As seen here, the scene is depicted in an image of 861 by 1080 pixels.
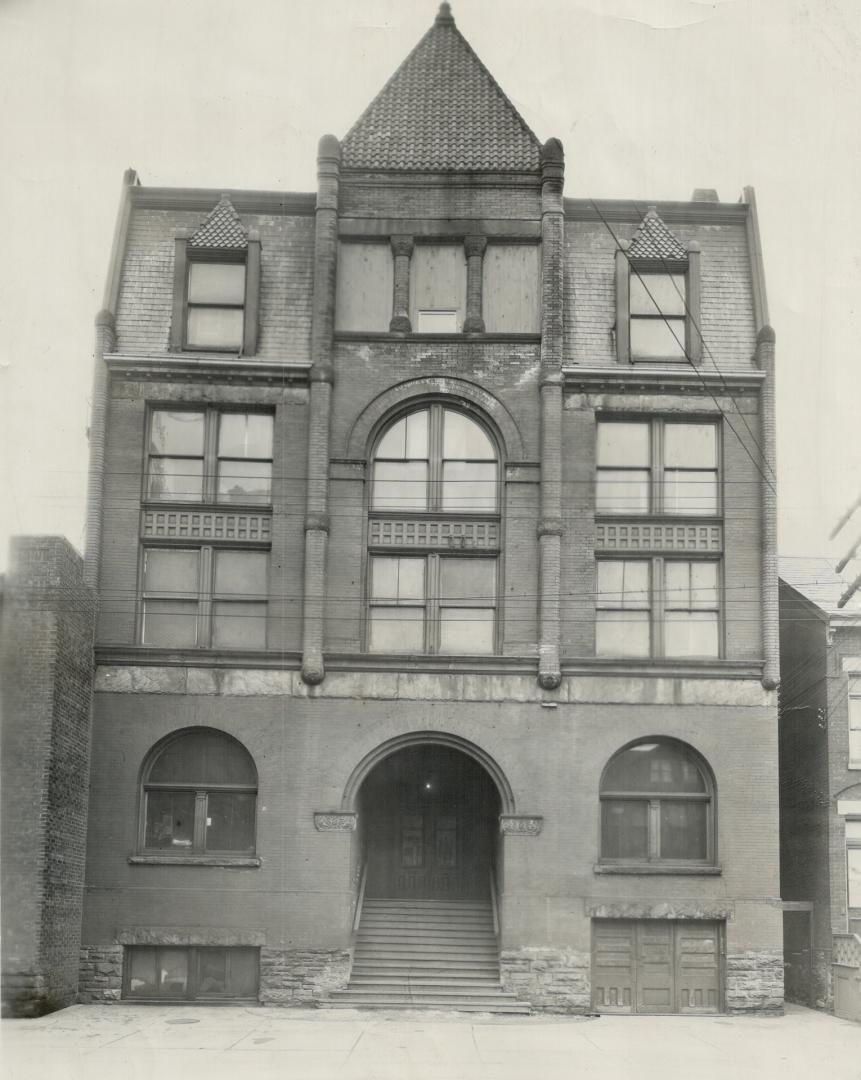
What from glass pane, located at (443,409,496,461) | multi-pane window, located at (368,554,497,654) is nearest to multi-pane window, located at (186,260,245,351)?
glass pane, located at (443,409,496,461)

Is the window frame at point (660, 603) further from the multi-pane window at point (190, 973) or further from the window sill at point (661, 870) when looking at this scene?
the multi-pane window at point (190, 973)

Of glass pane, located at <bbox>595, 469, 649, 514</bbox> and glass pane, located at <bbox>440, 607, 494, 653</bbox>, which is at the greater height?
glass pane, located at <bbox>595, 469, 649, 514</bbox>

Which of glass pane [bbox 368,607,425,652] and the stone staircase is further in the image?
glass pane [bbox 368,607,425,652]

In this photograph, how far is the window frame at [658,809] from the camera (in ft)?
90.2

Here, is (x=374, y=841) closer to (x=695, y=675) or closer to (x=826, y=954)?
(x=695, y=675)

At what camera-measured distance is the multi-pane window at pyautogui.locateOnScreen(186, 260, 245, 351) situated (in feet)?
96.2

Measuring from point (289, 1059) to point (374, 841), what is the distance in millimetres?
10645

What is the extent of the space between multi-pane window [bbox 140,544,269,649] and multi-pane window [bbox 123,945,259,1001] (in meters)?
5.92

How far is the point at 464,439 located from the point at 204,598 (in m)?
6.25

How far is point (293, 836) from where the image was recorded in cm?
2716

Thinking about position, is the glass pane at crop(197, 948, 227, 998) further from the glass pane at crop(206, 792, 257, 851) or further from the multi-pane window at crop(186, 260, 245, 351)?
the multi-pane window at crop(186, 260, 245, 351)

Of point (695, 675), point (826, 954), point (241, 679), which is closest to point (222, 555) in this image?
point (241, 679)

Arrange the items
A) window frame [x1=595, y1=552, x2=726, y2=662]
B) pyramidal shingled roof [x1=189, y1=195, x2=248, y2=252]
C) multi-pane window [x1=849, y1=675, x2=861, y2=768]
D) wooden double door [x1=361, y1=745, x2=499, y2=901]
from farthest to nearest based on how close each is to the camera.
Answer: wooden double door [x1=361, y1=745, x2=499, y2=901]
multi-pane window [x1=849, y1=675, x2=861, y2=768]
pyramidal shingled roof [x1=189, y1=195, x2=248, y2=252]
window frame [x1=595, y1=552, x2=726, y2=662]

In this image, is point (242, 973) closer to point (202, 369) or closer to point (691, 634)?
point (691, 634)
